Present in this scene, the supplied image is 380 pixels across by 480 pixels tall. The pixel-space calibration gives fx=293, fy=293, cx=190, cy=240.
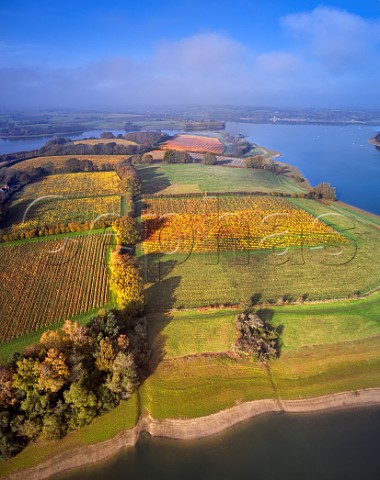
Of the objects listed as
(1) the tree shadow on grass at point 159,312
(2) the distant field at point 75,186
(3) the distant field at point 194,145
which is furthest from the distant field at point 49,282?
(3) the distant field at point 194,145

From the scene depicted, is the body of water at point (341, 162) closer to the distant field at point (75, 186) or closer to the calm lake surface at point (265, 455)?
the calm lake surface at point (265, 455)

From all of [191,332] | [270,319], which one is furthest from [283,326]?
[191,332]

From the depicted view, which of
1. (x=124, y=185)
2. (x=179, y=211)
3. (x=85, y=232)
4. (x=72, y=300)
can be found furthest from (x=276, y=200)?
(x=72, y=300)

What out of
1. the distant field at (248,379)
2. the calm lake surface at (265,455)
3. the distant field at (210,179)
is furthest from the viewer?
the distant field at (210,179)

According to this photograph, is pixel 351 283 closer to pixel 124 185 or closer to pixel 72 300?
pixel 72 300

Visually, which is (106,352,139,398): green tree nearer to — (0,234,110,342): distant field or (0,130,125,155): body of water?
(0,234,110,342): distant field

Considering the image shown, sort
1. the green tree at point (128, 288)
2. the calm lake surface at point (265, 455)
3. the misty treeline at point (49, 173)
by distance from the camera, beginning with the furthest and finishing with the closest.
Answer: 1. the misty treeline at point (49, 173)
2. the green tree at point (128, 288)
3. the calm lake surface at point (265, 455)

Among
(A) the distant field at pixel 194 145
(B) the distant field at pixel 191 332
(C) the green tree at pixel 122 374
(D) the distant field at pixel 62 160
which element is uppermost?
(A) the distant field at pixel 194 145
